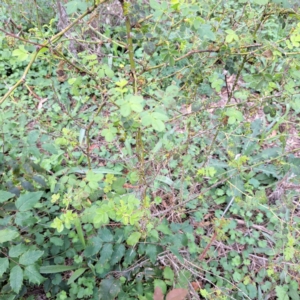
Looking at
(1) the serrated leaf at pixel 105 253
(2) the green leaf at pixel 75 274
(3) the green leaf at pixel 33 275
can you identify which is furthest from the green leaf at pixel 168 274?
(3) the green leaf at pixel 33 275

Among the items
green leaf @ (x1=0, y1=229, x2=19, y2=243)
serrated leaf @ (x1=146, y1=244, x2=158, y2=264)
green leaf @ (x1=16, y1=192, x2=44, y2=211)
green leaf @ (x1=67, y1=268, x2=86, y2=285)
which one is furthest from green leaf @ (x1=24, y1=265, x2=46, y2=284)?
green leaf @ (x1=67, y1=268, x2=86, y2=285)

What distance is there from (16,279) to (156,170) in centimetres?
96

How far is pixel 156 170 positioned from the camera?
6.23 ft

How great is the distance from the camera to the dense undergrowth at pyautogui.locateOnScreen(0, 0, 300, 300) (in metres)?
1.18

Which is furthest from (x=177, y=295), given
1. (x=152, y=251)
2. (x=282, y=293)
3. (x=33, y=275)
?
(x=282, y=293)

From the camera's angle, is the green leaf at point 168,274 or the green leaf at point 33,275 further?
the green leaf at point 168,274

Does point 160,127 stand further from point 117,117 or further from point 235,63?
point 235,63

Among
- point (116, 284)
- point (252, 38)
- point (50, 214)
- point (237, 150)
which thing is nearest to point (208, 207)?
point (237, 150)

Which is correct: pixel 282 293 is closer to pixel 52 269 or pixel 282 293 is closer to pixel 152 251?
pixel 152 251

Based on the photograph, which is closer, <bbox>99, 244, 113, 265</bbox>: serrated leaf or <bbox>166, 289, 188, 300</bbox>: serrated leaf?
<bbox>166, 289, 188, 300</bbox>: serrated leaf

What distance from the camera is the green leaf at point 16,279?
47.4 inches

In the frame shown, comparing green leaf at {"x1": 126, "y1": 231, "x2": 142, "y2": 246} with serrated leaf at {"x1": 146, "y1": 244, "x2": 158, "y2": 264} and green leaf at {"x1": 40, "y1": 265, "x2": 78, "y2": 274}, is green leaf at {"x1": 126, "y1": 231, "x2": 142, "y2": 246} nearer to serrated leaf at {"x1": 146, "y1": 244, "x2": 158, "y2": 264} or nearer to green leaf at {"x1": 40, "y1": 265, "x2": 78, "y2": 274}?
serrated leaf at {"x1": 146, "y1": 244, "x2": 158, "y2": 264}

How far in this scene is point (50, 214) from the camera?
2.05 meters

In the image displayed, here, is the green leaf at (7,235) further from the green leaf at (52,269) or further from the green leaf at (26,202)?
the green leaf at (52,269)
